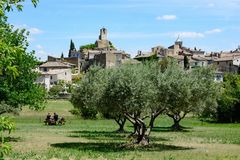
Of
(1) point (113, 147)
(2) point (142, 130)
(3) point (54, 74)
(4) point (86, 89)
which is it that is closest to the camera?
(1) point (113, 147)

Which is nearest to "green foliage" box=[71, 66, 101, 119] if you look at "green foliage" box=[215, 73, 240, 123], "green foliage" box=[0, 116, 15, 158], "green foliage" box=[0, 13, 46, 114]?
"green foliage" box=[0, 13, 46, 114]

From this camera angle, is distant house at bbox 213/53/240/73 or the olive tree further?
distant house at bbox 213/53/240/73

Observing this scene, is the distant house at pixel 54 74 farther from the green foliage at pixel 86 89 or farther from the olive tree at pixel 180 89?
the olive tree at pixel 180 89

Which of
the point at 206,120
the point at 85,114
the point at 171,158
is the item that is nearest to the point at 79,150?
the point at 171,158

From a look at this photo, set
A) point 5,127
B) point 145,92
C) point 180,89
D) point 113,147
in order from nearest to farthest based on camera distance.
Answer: point 5,127 → point 145,92 → point 113,147 → point 180,89

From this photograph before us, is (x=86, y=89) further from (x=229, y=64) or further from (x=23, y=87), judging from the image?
(x=229, y=64)

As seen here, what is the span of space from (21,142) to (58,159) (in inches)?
413

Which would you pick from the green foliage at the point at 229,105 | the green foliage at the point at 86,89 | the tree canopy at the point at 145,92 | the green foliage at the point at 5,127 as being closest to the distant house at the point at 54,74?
the green foliage at the point at 229,105

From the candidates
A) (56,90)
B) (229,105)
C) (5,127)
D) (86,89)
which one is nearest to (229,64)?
(56,90)

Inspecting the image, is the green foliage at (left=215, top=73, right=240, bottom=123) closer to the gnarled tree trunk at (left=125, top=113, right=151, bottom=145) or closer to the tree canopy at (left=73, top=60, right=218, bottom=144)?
the tree canopy at (left=73, top=60, right=218, bottom=144)

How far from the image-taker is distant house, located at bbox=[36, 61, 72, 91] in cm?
16450

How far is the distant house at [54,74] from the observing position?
164 m

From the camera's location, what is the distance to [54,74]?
6599 inches

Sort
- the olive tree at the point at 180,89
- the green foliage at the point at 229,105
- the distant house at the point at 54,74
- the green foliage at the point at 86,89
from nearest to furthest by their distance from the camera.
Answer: the olive tree at the point at 180,89, the green foliage at the point at 86,89, the green foliage at the point at 229,105, the distant house at the point at 54,74
